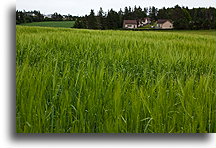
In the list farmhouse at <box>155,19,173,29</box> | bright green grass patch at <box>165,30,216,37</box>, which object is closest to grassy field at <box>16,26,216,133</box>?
bright green grass patch at <box>165,30,216,37</box>

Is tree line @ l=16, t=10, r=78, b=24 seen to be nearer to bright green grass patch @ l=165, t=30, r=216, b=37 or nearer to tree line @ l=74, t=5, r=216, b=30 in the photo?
tree line @ l=74, t=5, r=216, b=30

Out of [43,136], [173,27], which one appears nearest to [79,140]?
[43,136]

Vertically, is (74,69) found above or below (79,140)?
above

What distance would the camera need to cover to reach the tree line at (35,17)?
176 centimetres

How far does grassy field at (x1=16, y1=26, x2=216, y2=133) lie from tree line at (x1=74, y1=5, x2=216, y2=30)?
64 millimetres

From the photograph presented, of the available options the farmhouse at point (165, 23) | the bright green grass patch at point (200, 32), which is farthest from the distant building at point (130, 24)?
the bright green grass patch at point (200, 32)

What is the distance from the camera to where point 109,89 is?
57.4 inches

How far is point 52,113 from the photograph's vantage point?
136 centimetres

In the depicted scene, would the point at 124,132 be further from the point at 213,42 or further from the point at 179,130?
the point at 213,42

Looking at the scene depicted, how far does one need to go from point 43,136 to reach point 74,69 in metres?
0.47

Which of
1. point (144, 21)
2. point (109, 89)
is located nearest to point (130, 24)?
point (144, 21)

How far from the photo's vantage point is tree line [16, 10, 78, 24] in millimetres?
1762

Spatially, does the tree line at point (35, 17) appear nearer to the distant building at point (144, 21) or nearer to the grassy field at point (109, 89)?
the grassy field at point (109, 89)

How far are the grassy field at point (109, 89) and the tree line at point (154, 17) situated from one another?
0.21 feet
